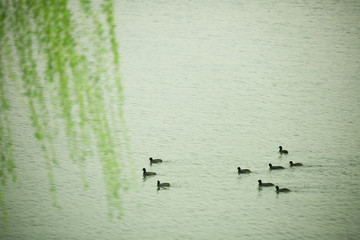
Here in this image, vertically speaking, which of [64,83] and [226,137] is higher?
[226,137]

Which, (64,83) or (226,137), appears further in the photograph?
(226,137)

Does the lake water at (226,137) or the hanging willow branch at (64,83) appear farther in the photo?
the lake water at (226,137)

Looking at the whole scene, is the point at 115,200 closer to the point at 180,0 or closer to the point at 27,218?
the point at 27,218

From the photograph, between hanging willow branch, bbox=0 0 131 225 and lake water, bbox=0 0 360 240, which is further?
lake water, bbox=0 0 360 240
